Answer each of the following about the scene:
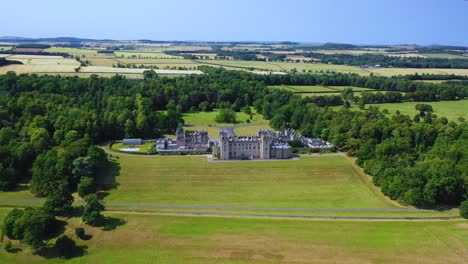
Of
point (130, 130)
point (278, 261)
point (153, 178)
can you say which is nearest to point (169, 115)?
point (130, 130)

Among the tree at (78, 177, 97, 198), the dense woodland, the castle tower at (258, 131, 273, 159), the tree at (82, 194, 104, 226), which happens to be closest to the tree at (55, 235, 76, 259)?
the tree at (82, 194, 104, 226)

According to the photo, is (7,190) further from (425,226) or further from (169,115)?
(425,226)

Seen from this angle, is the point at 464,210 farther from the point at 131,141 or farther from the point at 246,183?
the point at 131,141

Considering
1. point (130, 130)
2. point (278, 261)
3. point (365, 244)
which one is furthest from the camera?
point (130, 130)

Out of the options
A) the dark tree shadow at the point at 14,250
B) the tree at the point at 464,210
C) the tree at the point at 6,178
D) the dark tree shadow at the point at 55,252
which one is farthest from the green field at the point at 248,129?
the dark tree shadow at the point at 14,250

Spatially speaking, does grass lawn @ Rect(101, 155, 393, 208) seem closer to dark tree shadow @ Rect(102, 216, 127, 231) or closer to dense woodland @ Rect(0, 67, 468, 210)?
dense woodland @ Rect(0, 67, 468, 210)

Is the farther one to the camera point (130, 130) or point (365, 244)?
point (130, 130)

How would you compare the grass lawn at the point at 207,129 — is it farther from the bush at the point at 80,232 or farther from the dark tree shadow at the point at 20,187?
the bush at the point at 80,232
